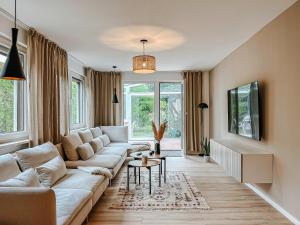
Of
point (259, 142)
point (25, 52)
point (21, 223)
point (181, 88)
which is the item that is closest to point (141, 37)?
point (25, 52)

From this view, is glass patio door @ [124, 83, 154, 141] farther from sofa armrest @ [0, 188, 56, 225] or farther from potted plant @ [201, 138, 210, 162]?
sofa armrest @ [0, 188, 56, 225]

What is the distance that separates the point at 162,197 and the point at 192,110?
13.1ft

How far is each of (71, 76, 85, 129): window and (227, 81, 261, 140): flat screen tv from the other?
12.0ft

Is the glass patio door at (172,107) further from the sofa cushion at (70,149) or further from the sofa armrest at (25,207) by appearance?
the sofa armrest at (25,207)

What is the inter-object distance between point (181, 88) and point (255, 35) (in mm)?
3780

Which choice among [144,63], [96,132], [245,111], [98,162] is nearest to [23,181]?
[98,162]

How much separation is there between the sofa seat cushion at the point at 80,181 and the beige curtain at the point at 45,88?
815 millimetres

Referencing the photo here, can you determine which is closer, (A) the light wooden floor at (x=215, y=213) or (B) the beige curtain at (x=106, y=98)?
(A) the light wooden floor at (x=215, y=213)

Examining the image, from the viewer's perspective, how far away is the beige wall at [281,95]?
9.51 feet

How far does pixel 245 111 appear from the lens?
423cm

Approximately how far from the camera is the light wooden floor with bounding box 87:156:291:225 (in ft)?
9.90

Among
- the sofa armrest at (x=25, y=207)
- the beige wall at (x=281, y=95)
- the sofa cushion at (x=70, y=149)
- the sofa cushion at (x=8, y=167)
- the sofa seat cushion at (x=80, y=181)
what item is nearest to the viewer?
the sofa armrest at (x=25, y=207)

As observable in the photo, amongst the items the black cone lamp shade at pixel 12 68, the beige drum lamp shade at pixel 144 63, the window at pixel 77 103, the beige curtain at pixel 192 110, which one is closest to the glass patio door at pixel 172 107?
the beige curtain at pixel 192 110

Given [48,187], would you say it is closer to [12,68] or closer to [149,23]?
[12,68]
